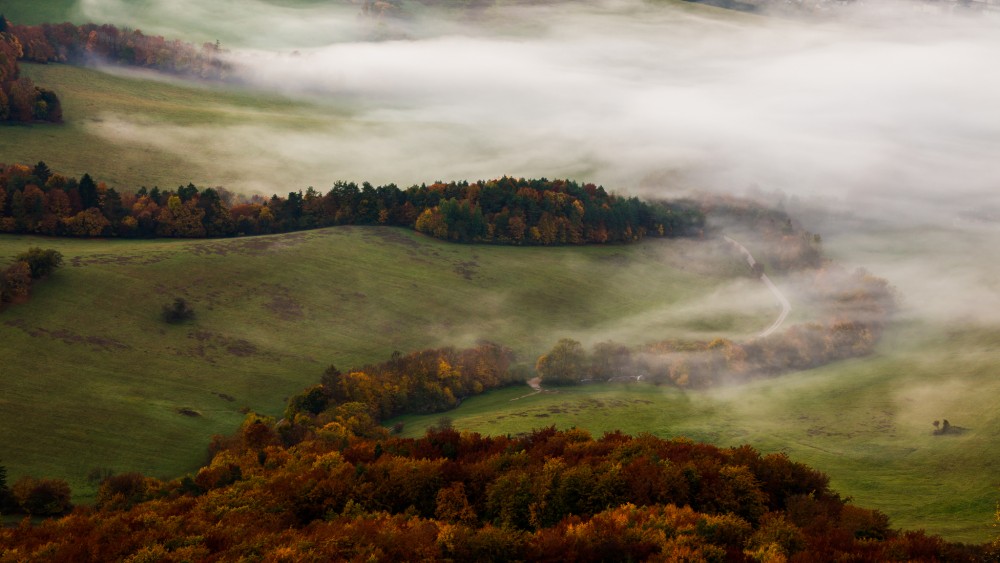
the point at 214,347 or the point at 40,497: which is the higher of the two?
the point at 214,347

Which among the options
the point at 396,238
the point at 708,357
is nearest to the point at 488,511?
the point at 708,357

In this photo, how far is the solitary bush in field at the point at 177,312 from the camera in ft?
457

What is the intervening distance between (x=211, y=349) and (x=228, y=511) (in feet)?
239

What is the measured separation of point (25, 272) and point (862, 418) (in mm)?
123076

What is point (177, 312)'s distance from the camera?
140 m

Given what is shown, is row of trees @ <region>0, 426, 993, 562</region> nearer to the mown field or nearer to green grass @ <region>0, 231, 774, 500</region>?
green grass @ <region>0, 231, 774, 500</region>

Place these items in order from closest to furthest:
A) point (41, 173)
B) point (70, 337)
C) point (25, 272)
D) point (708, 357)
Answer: point (70, 337) → point (25, 272) → point (708, 357) → point (41, 173)

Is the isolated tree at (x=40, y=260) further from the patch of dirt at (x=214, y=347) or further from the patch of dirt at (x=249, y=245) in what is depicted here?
the patch of dirt at (x=249, y=245)

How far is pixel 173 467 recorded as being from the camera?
102750 millimetres

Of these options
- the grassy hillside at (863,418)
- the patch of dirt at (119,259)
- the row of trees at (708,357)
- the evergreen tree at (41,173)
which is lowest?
the grassy hillside at (863,418)

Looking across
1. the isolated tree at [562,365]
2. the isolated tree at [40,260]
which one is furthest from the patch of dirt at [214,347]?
the isolated tree at [562,365]

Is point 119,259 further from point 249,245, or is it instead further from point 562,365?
point 562,365

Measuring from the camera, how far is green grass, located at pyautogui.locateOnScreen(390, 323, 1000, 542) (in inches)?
4003

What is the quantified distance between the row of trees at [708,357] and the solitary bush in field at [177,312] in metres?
56.5
